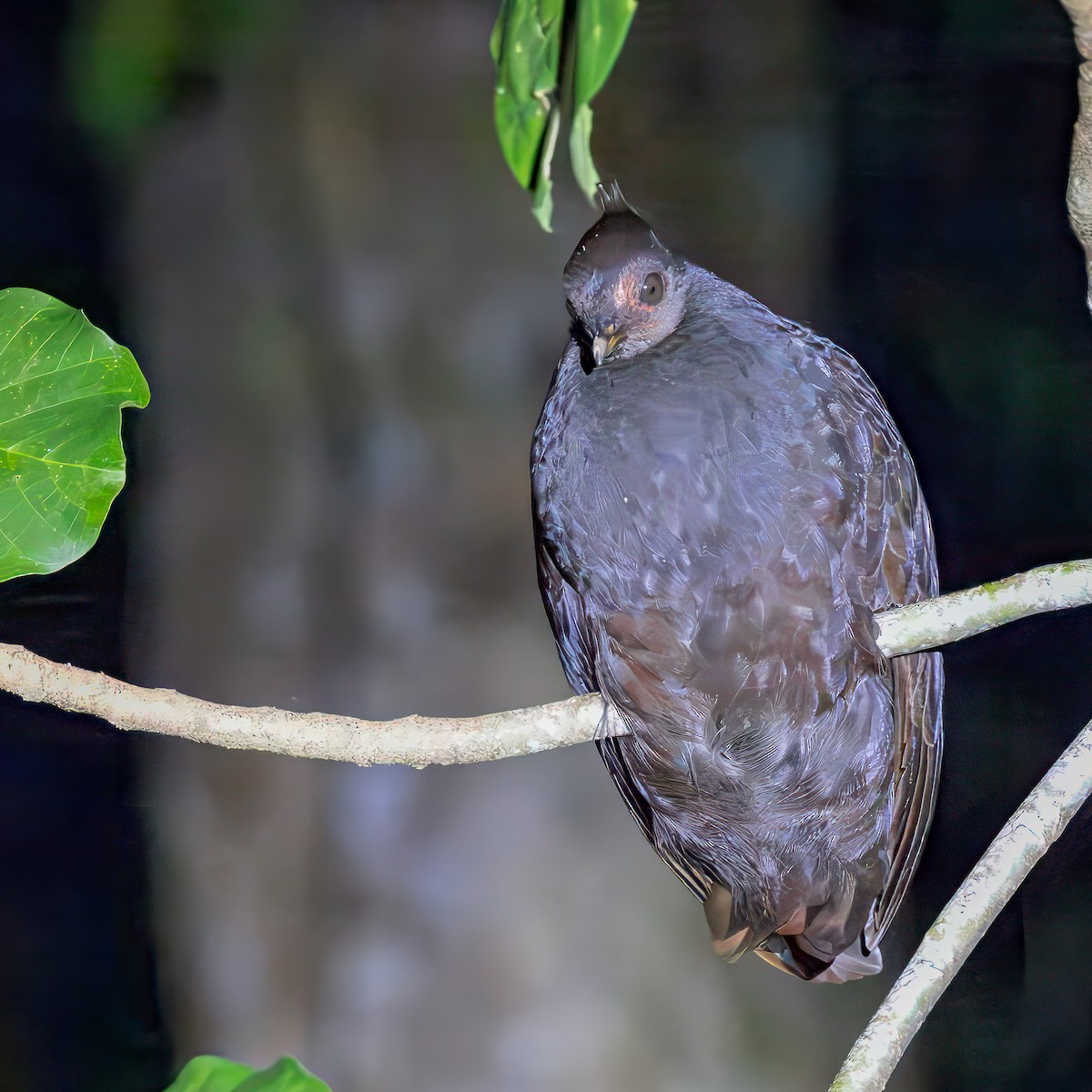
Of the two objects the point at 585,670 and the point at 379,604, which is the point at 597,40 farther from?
the point at 379,604

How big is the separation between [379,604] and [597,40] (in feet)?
2.82

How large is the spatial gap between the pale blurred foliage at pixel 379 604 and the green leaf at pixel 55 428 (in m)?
0.24

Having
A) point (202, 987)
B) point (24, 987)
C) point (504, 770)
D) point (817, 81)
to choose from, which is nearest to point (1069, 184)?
point (817, 81)

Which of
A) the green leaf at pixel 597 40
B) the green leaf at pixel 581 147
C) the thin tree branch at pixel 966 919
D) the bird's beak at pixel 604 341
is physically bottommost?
the thin tree branch at pixel 966 919

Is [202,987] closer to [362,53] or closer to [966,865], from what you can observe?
[966,865]

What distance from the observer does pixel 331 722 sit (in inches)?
30.5

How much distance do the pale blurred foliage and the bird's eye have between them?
0.72 ft

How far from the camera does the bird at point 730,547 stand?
0.80 metres

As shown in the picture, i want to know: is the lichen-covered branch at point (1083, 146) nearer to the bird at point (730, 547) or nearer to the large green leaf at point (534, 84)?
the bird at point (730, 547)

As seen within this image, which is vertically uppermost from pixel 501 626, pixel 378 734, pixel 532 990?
pixel 378 734

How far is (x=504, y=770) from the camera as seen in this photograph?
3.84 ft

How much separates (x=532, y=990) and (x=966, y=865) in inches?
21.2

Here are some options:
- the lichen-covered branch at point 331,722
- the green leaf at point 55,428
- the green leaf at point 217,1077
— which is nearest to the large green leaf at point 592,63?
the lichen-covered branch at point 331,722

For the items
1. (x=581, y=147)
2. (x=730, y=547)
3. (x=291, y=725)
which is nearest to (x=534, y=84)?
(x=581, y=147)
